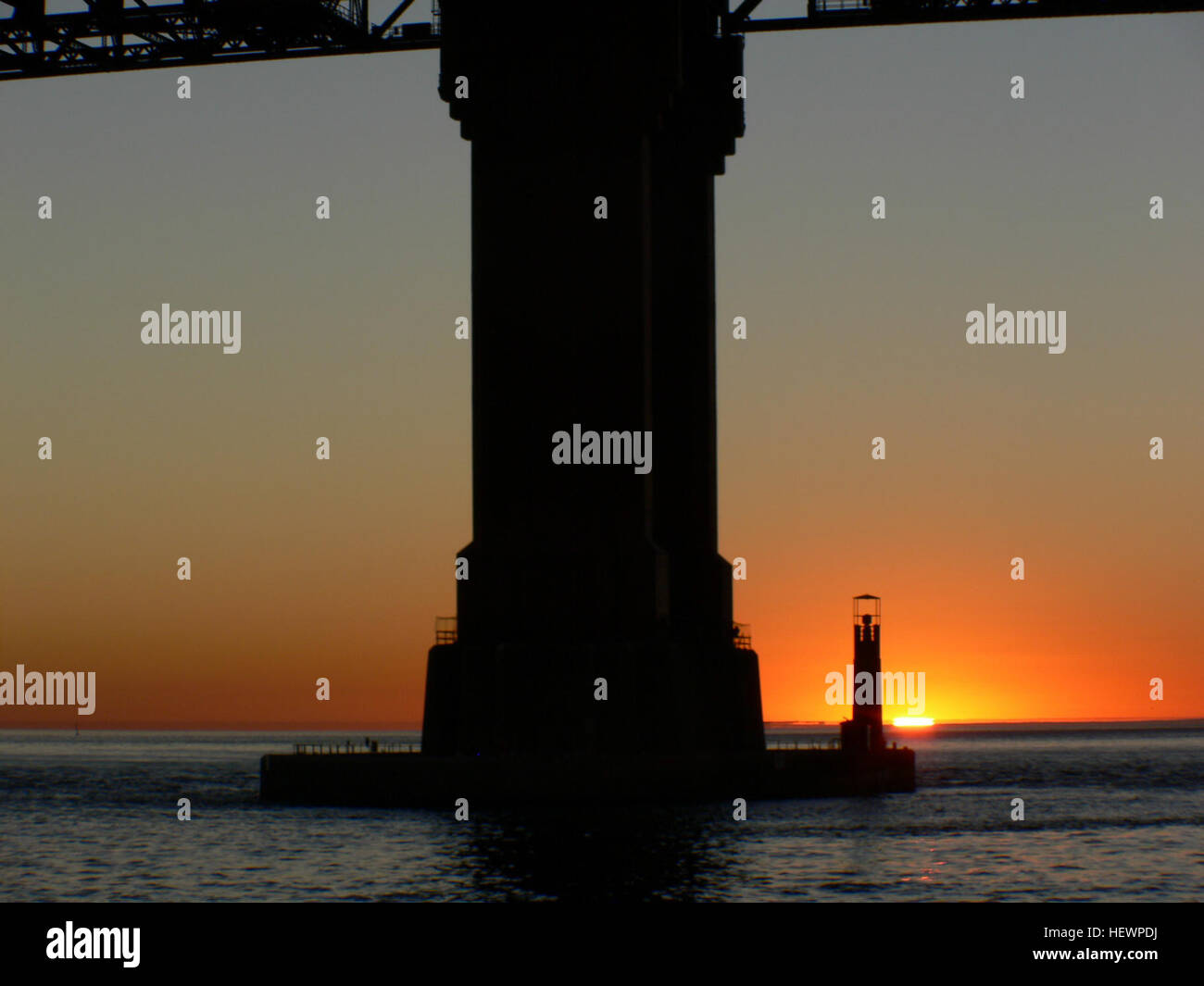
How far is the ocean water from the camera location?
4622 cm

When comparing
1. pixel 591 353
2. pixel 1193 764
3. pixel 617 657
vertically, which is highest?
pixel 591 353

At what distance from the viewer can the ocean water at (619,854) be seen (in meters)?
46.2

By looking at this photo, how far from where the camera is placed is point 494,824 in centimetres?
6153

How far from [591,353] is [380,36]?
59.4 feet

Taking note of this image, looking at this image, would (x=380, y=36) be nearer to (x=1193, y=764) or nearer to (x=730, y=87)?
(x=730, y=87)

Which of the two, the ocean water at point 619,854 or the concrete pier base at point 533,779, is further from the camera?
the concrete pier base at point 533,779

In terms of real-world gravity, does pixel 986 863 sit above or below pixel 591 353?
below

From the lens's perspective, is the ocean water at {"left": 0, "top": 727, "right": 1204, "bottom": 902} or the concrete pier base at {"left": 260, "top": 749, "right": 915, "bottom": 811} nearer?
the ocean water at {"left": 0, "top": 727, "right": 1204, "bottom": 902}

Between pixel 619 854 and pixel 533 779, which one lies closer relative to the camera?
pixel 619 854

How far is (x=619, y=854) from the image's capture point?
5128 centimetres
